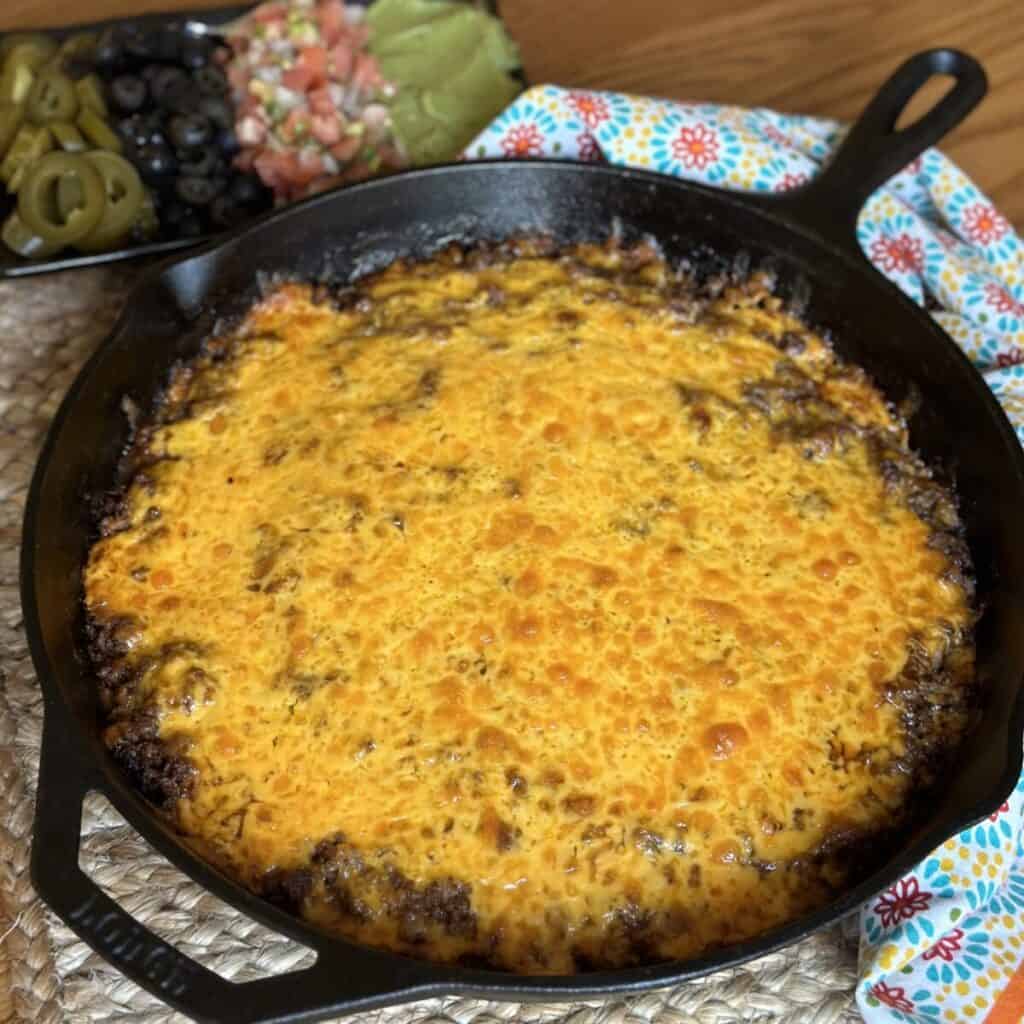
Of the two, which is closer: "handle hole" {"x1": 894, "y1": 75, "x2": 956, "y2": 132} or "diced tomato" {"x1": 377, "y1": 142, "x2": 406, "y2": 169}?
"diced tomato" {"x1": 377, "y1": 142, "x2": 406, "y2": 169}

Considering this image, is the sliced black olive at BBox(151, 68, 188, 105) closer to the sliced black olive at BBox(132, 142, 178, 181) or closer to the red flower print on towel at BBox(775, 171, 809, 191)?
the sliced black olive at BBox(132, 142, 178, 181)

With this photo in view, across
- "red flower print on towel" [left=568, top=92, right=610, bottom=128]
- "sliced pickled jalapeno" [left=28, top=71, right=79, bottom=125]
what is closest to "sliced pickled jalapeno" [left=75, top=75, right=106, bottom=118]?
"sliced pickled jalapeno" [left=28, top=71, right=79, bottom=125]

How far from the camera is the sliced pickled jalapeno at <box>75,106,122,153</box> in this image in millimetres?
2828

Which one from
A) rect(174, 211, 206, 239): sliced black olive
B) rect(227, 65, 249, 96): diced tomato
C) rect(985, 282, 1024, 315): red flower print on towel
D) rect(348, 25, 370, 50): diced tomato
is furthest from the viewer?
rect(348, 25, 370, 50): diced tomato

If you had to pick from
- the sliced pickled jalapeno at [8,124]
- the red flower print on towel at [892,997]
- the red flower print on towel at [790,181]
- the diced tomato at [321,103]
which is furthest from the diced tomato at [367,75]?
the red flower print on towel at [892,997]

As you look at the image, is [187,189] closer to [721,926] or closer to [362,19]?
[362,19]

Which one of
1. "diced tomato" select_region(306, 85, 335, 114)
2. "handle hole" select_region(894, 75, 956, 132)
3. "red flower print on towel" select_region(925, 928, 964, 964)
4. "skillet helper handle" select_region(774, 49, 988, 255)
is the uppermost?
"diced tomato" select_region(306, 85, 335, 114)

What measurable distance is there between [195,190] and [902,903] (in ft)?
6.82

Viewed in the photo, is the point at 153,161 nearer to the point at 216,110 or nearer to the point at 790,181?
the point at 216,110

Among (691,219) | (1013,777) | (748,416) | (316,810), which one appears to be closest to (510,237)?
(691,219)

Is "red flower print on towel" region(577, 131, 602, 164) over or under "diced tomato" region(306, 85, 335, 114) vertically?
under

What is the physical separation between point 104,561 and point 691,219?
51.5 inches

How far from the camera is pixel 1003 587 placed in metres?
2.02

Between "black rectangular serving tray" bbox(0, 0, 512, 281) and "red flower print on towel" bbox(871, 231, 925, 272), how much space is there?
965 mm
